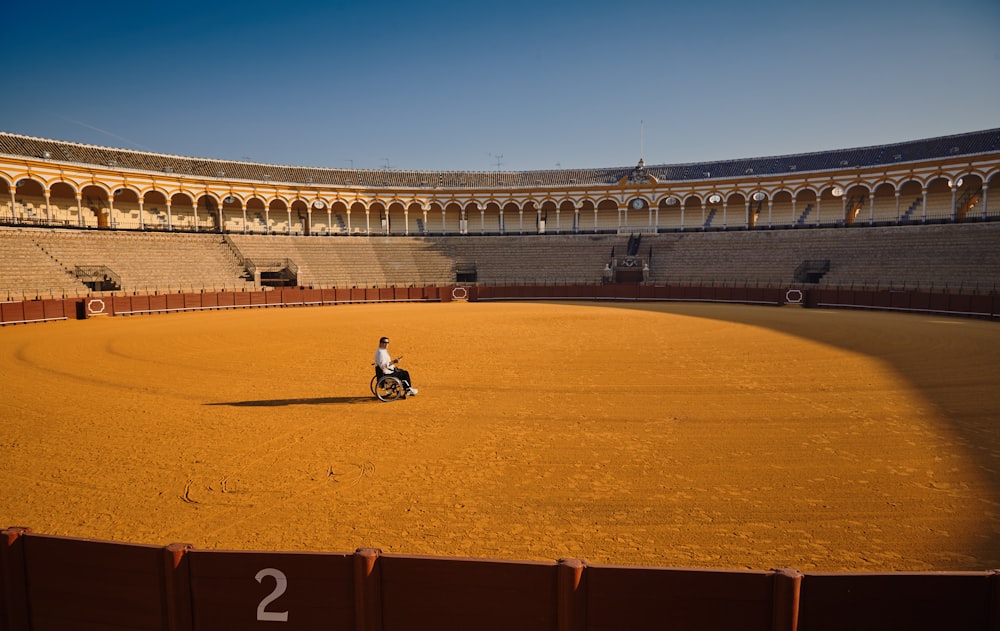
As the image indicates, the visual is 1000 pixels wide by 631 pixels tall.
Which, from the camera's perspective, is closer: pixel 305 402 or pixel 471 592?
pixel 471 592

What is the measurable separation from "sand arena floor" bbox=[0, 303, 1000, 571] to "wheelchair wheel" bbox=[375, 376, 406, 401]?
11.1 inches

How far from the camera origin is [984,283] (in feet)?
93.2

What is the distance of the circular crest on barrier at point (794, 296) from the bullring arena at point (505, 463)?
942 mm

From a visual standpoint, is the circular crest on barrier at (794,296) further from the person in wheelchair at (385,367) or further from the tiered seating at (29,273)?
the tiered seating at (29,273)

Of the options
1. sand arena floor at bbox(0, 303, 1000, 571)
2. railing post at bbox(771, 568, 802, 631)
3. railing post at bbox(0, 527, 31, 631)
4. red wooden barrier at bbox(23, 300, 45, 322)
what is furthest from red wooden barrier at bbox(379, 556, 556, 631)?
red wooden barrier at bbox(23, 300, 45, 322)

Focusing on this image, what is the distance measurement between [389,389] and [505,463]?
3956 mm

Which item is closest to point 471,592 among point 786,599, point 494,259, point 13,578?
point 786,599

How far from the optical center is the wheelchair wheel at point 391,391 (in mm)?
10059

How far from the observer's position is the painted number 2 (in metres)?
3.04

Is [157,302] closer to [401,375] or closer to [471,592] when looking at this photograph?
[401,375]

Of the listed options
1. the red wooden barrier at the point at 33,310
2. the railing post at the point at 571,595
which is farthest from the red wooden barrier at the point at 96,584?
the red wooden barrier at the point at 33,310

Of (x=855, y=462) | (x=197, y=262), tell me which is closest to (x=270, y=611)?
(x=855, y=462)

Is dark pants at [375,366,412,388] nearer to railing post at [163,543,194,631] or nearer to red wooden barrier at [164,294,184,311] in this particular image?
railing post at [163,543,194,631]

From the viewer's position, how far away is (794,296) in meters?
32.1
